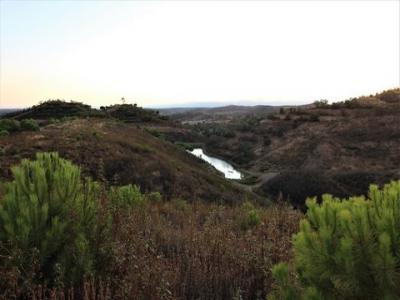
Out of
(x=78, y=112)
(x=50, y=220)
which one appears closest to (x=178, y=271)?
(x=50, y=220)

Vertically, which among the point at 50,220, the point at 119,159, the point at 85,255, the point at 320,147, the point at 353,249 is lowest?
the point at 320,147

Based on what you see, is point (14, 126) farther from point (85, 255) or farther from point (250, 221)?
point (85, 255)

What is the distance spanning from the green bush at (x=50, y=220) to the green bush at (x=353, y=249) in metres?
2.09

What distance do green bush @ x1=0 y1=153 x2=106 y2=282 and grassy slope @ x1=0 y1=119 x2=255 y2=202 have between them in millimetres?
11974

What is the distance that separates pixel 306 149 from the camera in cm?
3522

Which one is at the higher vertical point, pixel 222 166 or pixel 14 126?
pixel 14 126

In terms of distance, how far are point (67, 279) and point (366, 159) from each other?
29.7m

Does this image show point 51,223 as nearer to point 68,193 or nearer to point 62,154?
point 68,193

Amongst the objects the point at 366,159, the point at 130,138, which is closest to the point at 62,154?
the point at 130,138

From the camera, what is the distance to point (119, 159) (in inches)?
782

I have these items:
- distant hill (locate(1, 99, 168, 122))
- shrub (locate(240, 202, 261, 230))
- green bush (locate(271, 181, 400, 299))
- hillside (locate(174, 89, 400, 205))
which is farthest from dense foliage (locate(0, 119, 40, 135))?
green bush (locate(271, 181, 400, 299))

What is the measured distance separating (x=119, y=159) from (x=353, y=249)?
17.8 metres

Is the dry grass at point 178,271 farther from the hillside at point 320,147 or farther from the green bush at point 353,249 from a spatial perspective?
the hillside at point 320,147

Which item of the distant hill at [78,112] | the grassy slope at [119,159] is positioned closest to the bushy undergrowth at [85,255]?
the grassy slope at [119,159]
